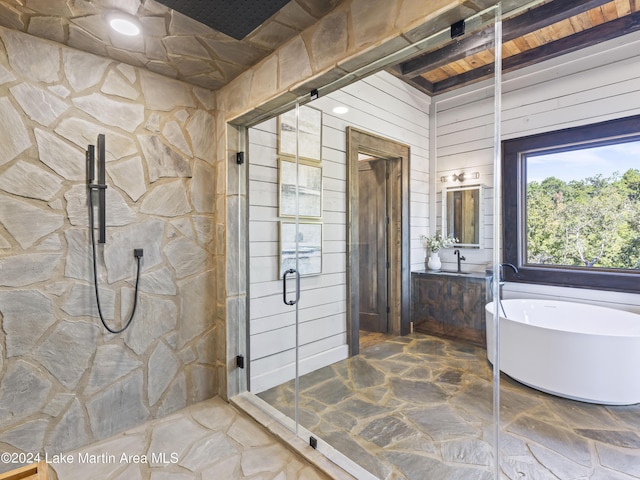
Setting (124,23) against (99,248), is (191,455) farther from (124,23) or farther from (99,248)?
(124,23)

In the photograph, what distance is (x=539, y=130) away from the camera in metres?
3.49

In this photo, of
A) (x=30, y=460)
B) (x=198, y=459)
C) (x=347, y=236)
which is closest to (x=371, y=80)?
(x=347, y=236)

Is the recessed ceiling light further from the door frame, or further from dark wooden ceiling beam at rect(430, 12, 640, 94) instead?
dark wooden ceiling beam at rect(430, 12, 640, 94)

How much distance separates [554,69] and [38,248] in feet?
15.5

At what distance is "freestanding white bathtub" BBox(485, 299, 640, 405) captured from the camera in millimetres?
2355

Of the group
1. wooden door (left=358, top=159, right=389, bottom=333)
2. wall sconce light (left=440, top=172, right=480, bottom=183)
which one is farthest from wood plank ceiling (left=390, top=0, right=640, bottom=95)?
wooden door (left=358, top=159, right=389, bottom=333)

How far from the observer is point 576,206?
11.4 feet

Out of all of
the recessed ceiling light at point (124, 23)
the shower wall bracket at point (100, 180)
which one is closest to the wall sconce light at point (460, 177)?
the recessed ceiling light at point (124, 23)

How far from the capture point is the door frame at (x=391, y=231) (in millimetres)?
2424

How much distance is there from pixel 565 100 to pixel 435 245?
265 centimetres

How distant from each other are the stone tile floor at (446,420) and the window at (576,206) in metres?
1.40

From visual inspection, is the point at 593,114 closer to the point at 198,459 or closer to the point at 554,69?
the point at 554,69

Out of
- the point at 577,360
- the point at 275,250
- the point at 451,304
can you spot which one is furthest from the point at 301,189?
the point at 577,360

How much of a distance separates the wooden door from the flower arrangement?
52 centimetres
